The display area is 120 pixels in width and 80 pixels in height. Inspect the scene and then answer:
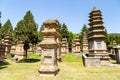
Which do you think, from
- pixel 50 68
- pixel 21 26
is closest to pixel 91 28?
pixel 21 26

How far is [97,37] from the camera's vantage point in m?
24.2

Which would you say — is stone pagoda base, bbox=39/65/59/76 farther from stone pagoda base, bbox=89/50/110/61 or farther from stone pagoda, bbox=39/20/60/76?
stone pagoda base, bbox=89/50/110/61

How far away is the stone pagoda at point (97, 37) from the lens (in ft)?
78.3

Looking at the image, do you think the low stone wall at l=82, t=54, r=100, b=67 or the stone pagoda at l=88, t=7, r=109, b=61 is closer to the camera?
the low stone wall at l=82, t=54, r=100, b=67

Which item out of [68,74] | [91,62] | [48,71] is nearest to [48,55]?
[48,71]

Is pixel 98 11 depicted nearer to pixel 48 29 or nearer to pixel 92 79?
pixel 48 29

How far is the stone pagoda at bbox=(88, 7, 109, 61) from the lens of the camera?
23.9 meters

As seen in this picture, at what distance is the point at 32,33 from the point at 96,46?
39.9ft

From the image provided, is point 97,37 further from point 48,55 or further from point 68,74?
point 48,55

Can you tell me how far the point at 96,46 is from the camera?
2430 cm

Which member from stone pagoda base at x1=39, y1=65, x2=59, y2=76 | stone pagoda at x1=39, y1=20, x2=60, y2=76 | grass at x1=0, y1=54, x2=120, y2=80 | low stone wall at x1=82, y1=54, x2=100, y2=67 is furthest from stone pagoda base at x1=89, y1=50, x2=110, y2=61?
stone pagoda base at x1=39, y1=65, x2=59, y2=76

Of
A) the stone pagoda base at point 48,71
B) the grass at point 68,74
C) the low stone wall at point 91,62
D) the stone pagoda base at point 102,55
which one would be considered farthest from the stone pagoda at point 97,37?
the stone pagoda base at point 48,71

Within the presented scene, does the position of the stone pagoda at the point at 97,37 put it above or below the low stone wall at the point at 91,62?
above

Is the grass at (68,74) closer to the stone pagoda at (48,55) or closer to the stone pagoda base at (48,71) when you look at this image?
the stone pagoda base at (48,71)
